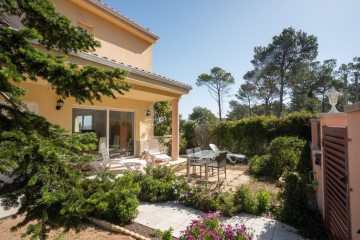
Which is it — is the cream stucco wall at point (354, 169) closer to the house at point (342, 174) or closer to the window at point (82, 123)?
the house at point (342, 174)

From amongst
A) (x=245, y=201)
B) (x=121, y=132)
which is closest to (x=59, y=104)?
(x=121, y=132)

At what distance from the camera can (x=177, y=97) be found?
10953 millimetres

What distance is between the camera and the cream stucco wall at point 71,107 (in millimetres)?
7726

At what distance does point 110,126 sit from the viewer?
10508 millimetres

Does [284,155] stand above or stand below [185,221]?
above

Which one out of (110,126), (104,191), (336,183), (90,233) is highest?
(110,126)

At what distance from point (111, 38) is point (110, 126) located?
4.72 metres

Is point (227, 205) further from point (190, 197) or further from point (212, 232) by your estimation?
point (212, 232)

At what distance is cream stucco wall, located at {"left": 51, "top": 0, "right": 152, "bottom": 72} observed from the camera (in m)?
9.58

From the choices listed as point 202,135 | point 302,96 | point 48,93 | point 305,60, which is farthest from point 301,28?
point 48,93

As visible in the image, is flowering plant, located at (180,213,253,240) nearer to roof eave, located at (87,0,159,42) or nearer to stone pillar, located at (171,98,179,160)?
stone pillar, located at (171,98,179,160)

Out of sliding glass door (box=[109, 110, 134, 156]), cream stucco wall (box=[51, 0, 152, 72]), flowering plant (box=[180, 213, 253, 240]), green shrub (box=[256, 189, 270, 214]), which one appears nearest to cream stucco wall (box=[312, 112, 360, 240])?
flowering plant (box=[180, 213, 253, 240])

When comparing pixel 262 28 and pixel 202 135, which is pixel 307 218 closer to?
pixel 262 28

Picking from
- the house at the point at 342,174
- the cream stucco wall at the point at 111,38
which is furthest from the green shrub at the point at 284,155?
the cream stucco wall at the point at 111,38
